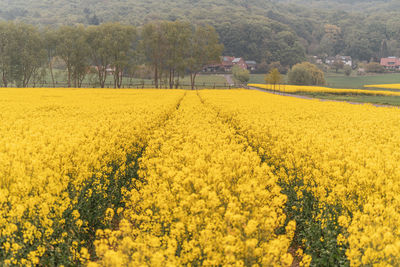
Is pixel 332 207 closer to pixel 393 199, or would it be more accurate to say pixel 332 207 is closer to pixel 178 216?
pixel 393 199

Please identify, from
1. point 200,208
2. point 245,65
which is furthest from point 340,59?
point 200,208

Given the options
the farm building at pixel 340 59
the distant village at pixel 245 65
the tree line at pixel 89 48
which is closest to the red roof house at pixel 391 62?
the distant village at pixel 245 65

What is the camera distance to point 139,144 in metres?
10.5

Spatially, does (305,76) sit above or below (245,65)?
below

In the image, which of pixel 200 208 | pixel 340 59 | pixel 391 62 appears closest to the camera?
Answer: pixel 200 208

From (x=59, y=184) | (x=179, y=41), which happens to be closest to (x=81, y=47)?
(x=179, y=41)

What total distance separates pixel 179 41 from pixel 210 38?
9.71 meters

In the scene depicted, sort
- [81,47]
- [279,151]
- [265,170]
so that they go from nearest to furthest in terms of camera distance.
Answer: [265,170], [279,151], [81,47]

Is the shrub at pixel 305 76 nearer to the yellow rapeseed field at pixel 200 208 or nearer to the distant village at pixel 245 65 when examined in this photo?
the distant village at pixel 245 65

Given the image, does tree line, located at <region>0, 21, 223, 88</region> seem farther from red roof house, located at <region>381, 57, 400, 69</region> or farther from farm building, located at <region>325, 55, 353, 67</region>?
red roof house, located at <region>381, 57, 400, 69</region>

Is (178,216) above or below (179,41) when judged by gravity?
below

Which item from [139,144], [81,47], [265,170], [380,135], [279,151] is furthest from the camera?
[81,47]

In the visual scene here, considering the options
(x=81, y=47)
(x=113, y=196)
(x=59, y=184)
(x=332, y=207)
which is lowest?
(x=113, y=196)

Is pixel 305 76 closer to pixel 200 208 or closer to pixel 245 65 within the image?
pixel 245 65
